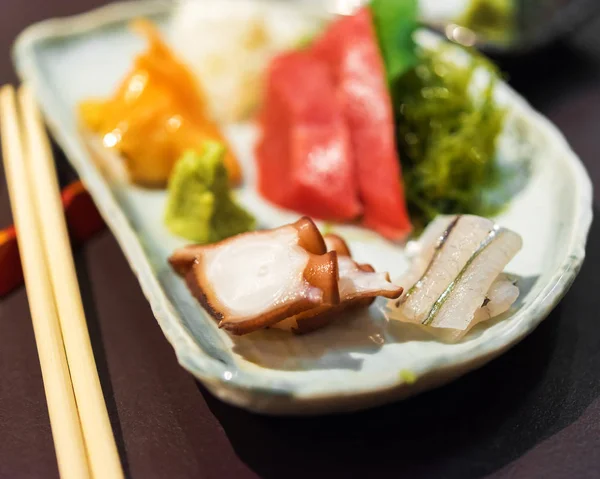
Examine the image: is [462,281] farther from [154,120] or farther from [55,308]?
[154,120]

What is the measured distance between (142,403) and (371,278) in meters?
0.70

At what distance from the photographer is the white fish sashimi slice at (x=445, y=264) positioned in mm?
1422

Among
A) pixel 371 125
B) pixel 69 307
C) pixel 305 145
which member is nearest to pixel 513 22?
pixel 371 125

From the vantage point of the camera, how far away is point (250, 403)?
124 centimetres

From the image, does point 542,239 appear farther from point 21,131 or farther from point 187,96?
point 21,131

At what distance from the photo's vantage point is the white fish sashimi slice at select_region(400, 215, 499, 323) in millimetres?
1422

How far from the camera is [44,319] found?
1.54m

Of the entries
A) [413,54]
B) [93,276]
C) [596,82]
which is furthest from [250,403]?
[596,82]

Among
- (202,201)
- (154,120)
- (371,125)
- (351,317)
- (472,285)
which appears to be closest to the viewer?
(472,285)

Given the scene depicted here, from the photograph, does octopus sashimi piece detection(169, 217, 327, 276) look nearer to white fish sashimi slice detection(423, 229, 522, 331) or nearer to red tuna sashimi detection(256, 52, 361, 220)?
white fish sashimi slice detection(423, 229, 522, 331)

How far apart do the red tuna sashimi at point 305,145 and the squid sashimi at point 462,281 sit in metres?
0.62

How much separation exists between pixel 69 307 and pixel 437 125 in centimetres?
148

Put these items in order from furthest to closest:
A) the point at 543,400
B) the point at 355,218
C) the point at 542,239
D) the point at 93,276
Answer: the point at 355,218 → the point at 93,276 → the point at 542,239 → the point at 543,400

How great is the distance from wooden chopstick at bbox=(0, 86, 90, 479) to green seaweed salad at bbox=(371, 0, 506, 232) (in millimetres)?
1326
